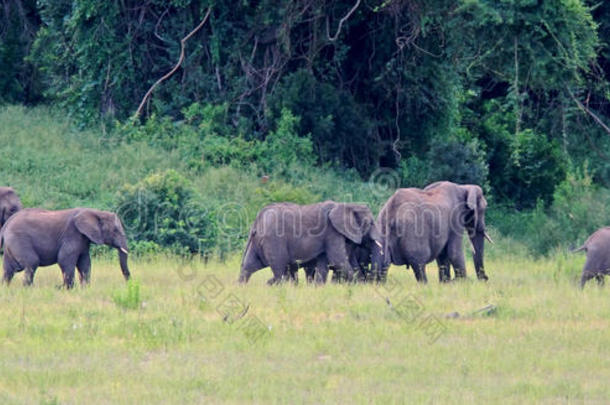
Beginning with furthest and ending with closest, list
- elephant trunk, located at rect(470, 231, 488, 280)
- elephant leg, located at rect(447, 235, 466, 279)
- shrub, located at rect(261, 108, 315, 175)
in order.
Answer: shrub, located at rect(261, 108, 315, 175)
elephant trunk, located at rect(470, 231, 488, 280)
elephant leg, located at rect(447, 235, 466, 279)

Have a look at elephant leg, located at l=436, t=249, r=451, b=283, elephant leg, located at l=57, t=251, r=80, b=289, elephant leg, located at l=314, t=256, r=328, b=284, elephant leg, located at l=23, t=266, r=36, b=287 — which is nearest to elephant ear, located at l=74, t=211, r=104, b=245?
elephant leg, located at l=57, t=251, r=80, b=289

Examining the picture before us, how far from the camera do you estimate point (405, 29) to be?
26297 millimetres

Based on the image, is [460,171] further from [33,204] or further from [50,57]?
[50,57]

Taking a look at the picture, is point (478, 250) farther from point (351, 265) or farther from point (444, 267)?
point (351, 265)

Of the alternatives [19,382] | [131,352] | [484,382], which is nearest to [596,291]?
[484,382]

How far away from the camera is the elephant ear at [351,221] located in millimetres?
15977

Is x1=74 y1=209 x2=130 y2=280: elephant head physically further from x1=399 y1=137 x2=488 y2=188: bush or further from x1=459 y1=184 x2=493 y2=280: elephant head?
x1=399 y1=137 x2=488 y2=188: bush

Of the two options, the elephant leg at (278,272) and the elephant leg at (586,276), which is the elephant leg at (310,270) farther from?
the elephant leg at (586,276)

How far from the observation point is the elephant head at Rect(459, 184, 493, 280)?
1734cm

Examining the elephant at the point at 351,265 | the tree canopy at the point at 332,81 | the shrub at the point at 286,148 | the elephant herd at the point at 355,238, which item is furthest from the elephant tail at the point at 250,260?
the tree canopy at the point at 332,81

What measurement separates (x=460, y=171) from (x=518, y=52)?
3656 millimetres

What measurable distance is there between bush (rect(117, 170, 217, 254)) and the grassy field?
3.03m

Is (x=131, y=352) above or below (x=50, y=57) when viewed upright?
below

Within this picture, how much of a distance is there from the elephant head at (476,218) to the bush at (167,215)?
439 centimetres
